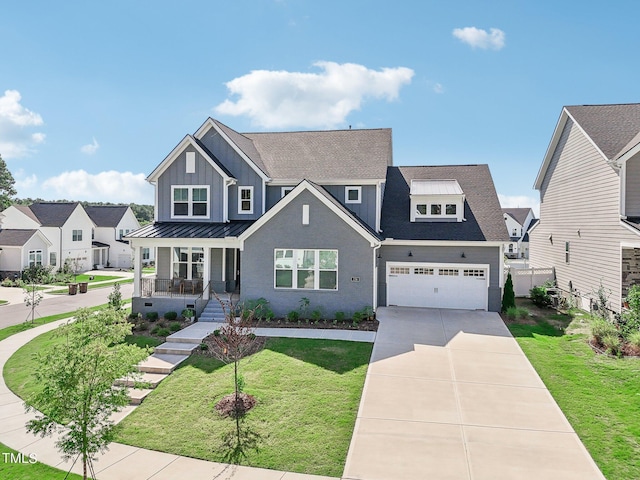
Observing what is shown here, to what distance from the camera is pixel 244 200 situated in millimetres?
20547

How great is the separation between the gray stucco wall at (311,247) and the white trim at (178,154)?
15.6 feet

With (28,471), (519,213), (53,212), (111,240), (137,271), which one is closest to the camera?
(28,471)

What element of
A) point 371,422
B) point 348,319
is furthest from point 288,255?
point 371,422

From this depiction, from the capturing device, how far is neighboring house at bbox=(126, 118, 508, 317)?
55.5 ft

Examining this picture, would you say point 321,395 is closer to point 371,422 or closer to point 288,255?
point 371,422

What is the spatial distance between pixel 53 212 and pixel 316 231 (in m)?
37.8

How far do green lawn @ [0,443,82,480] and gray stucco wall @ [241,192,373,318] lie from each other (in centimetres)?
1040

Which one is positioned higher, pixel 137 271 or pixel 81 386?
pixel 137 271

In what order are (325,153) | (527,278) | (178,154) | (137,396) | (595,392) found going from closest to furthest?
(595,392)
(137,396)
(178,154)
(325,153)
(527,278)

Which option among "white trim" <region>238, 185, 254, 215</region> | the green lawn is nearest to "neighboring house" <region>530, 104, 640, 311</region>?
"white trim" <region>238, 185, 254, 215</region>

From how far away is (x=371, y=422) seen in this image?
8.45 metres

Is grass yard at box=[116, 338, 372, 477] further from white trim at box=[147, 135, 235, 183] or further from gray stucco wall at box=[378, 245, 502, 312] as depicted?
white trim at box=[147, 135, 235, 183]

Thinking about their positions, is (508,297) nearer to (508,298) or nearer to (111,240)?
(508,298)

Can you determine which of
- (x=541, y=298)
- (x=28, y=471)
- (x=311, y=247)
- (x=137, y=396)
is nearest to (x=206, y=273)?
(x=311, y=247)
